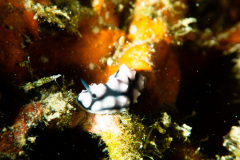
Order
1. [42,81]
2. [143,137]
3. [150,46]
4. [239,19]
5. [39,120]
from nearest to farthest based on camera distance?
[39,120]
[42,81]
[143,137]
[150,46]
[239,19]

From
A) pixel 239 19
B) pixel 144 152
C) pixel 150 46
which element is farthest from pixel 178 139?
pixel 239 19

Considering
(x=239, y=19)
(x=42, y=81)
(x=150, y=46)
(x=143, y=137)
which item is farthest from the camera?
(x=239, y=19)

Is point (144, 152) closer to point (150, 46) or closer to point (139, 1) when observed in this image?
point (150, 46)

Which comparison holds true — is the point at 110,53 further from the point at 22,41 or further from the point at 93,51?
the point at 22,41

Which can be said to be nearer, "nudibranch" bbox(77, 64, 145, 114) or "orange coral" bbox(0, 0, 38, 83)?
"orange coral" bbox(0, 0, 38, 83)

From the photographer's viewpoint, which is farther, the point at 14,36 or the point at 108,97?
the point at 108,97

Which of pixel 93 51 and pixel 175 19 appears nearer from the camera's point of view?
pixel 93 51

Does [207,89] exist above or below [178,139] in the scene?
above

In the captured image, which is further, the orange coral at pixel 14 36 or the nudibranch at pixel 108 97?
the nudibranch at pixel 108 97

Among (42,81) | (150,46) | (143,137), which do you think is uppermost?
(150,46)

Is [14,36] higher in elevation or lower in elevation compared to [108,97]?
higher
